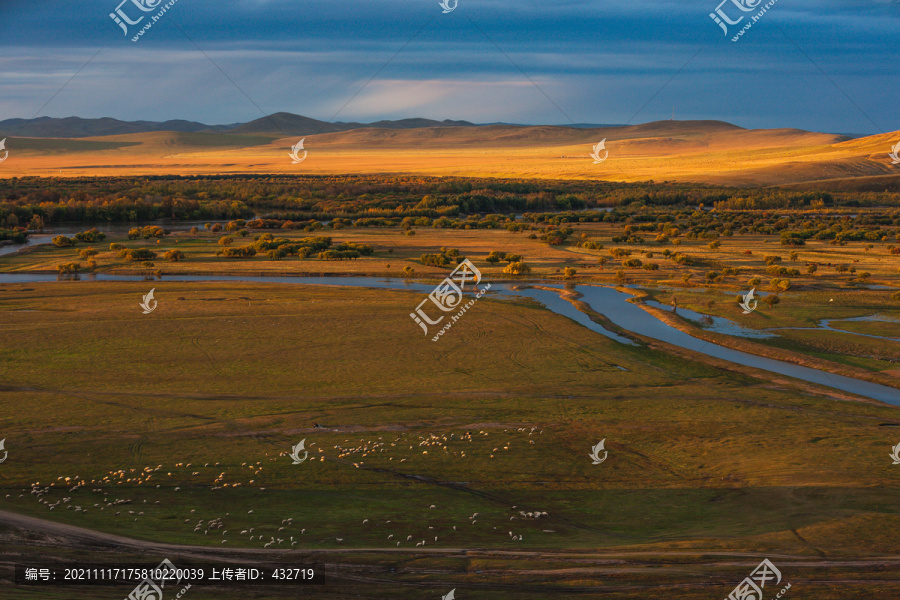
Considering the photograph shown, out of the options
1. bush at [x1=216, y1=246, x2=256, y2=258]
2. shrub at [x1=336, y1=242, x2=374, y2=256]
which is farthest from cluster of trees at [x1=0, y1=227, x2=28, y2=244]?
shrub at [x1=336, y1=242, x2=374, y2=256]

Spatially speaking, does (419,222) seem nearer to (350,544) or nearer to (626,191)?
(626,191)

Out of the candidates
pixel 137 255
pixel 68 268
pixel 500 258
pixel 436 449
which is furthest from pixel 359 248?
pixel 436 449

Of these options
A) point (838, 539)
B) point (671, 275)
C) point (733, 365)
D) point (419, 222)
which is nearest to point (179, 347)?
point (733, 365)

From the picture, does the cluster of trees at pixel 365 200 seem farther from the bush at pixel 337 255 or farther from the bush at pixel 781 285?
the bush at pixel 781 285

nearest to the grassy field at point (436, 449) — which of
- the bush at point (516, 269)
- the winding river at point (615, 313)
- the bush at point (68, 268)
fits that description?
the winding river at point (615, 313)

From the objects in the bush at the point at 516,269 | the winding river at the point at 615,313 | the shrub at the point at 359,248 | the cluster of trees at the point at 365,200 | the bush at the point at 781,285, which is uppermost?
the cluster of trees at the point at 365,200

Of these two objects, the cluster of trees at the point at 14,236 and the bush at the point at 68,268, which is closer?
the bush at the point at 68,268

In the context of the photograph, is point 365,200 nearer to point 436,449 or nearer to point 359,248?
point 359,248
